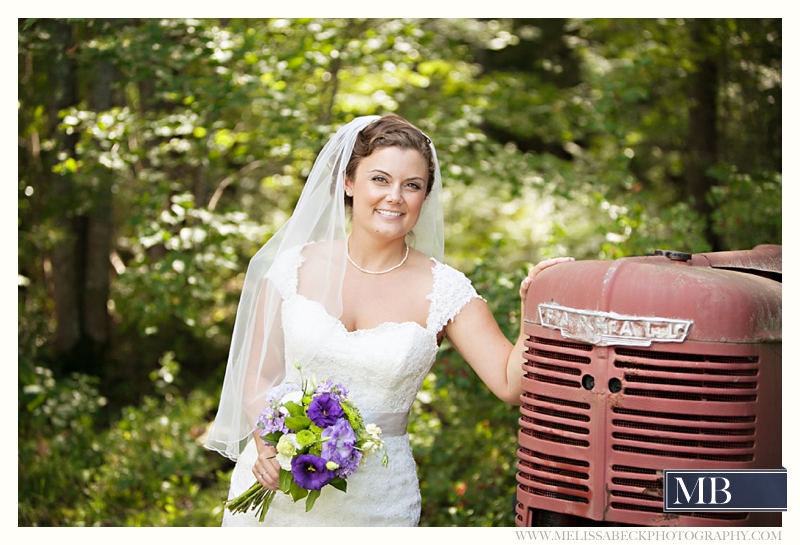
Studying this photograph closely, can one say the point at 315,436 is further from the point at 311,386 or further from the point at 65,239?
the point at 65,239

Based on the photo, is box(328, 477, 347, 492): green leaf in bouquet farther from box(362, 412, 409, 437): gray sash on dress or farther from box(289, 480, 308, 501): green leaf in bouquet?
box(362, 412, 409, 437): gray sash on dress

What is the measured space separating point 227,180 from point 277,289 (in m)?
2.82

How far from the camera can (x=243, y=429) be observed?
9.73 feet

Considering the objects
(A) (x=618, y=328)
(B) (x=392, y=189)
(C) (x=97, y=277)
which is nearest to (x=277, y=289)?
(B) (x=392, y=189)

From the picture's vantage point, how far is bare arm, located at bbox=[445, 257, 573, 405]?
2.64 m

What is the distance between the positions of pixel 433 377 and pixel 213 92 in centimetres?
208

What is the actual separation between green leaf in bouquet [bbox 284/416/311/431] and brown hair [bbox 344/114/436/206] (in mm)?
908

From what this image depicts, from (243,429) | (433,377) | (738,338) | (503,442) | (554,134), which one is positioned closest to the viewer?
(738,338)

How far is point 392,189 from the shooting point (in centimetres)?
270

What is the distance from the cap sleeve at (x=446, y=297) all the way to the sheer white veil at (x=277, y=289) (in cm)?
32

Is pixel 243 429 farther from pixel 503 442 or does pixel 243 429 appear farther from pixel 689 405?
pixel 503 442

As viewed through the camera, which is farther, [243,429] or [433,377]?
[433,377]

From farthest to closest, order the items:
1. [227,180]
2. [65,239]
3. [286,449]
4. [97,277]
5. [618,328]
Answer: [97,277]
[65,239]
[227,180]
[286,449]
[618,328]

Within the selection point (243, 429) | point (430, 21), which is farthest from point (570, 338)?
point (430, 21)
